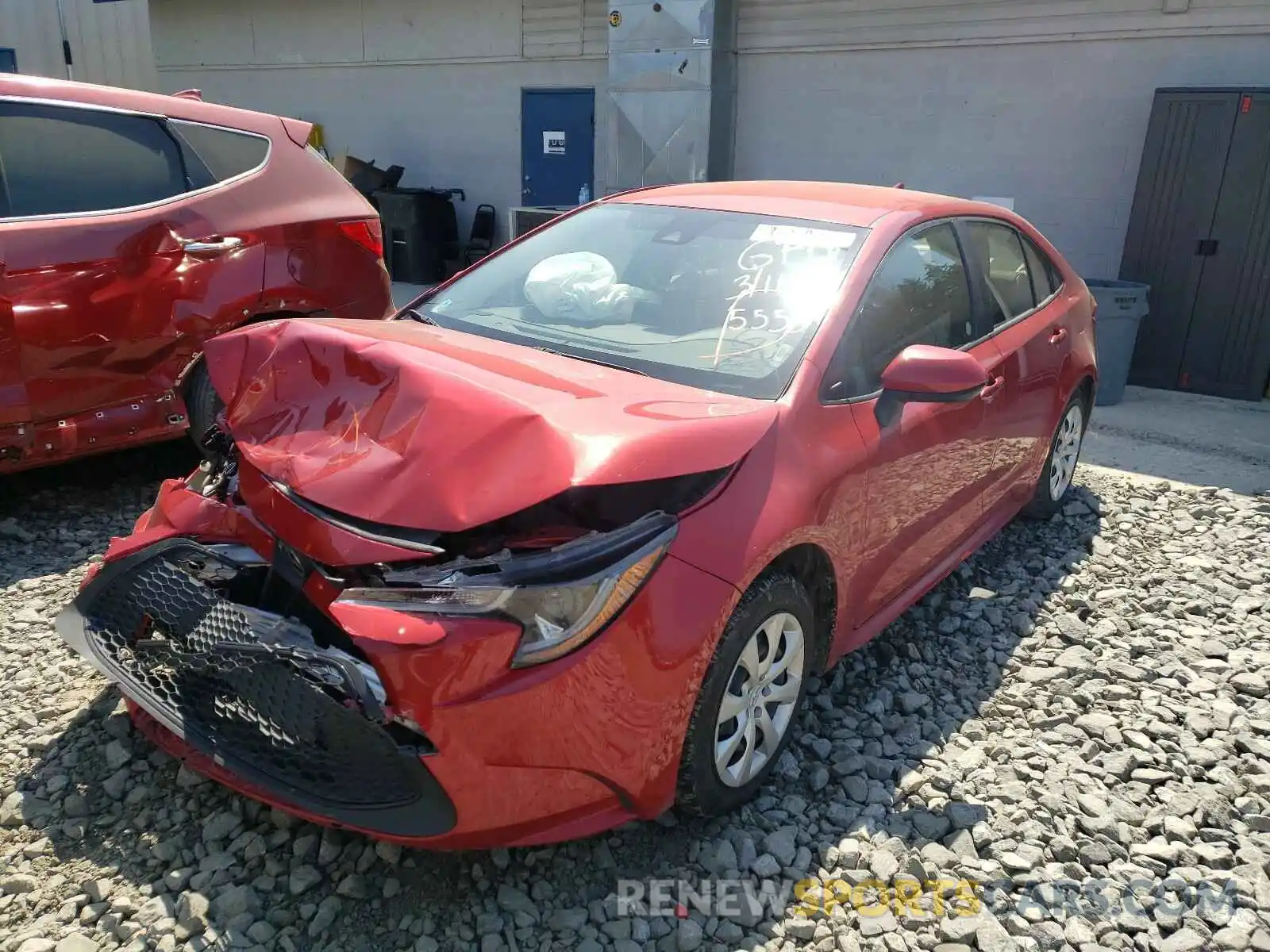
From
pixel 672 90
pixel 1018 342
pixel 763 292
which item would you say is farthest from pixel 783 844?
pixel 672 90

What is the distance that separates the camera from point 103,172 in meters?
4.15

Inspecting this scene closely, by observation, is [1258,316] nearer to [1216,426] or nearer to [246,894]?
[1216,426]

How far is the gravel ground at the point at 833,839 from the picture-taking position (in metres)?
2.29

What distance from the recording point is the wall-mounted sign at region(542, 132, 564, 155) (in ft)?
36.9

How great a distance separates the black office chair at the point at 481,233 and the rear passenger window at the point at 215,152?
23.6ft

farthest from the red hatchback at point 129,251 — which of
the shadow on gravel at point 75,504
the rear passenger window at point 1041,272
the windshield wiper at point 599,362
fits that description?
the rear passenger window at point 1041,272

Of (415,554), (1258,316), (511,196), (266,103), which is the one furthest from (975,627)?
(266,103)

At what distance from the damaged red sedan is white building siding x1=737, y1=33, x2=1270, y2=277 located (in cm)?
564

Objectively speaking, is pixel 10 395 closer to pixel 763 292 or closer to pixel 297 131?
pixel 297 131

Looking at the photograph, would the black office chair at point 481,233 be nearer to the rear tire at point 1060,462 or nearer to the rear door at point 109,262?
the rear door at point 109,262

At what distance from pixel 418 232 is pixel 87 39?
4.55 metres

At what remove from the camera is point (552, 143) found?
1130 cm

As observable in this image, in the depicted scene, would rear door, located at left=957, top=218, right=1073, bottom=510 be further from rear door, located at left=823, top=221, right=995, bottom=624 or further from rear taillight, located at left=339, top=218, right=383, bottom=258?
rear taillight, located at left=339, top=218, right=383, bottom=258

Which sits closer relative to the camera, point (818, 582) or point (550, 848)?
point (550, 848)
